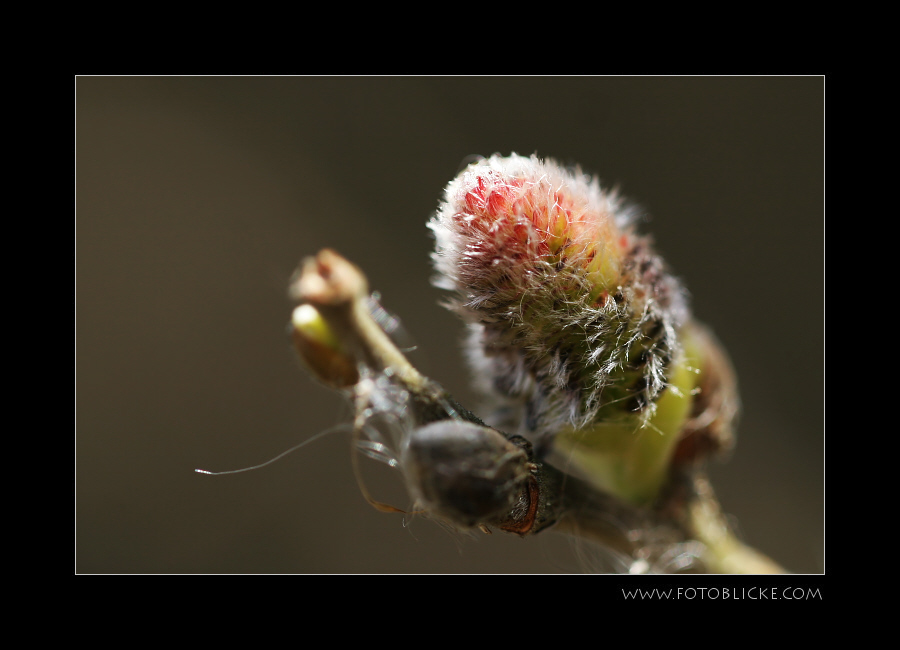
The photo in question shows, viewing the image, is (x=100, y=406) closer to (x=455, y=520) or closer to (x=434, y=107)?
(x=434, y=107)

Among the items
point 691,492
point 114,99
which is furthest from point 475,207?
point 114,99

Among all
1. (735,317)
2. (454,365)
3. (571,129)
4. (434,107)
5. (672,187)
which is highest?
(434,107)

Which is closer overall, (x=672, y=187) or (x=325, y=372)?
(x=325, y=372)

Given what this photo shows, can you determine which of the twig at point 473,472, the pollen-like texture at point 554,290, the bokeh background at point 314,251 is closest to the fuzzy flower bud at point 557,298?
the pollen-like texture at point 554,290

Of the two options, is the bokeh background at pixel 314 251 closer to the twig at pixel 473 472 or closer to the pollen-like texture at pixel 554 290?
the twig at pixel 473 472

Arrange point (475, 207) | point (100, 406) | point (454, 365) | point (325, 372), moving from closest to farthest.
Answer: point (475, 207)
point (325, 372)
point (100, 406)
point (454, 365)

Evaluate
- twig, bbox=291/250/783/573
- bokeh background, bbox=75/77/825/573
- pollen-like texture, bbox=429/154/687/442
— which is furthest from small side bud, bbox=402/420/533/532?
bokeh background, bbox=75/77/825/573

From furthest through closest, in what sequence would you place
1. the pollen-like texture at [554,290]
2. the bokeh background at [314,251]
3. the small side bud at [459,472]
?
the bokeh background at [314,251], the pollen-like texture at [554,290], the small side bud at [459,472]
